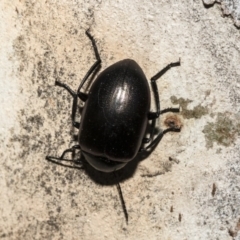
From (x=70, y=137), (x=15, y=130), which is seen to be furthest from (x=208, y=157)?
(x=15, y=130)

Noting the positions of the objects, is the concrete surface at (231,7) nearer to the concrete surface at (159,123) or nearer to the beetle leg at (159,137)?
the concrete surface at (159,123)

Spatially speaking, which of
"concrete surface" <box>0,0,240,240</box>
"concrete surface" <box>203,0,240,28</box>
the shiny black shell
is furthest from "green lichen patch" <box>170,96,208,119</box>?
"concrete surface" <box>203,0,240,28</box>

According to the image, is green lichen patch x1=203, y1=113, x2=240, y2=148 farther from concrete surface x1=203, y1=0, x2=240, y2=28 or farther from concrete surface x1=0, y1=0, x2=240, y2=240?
concrete surface x1=203, y1=0, x2=240, y2=28

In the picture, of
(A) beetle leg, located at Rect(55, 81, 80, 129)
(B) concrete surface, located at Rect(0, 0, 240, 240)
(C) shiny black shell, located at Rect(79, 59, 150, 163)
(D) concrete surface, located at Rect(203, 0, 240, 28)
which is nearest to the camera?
(C) shiny black shell, located at Rect(79, 59, 150, 163)

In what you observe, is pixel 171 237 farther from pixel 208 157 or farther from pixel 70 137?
pixel 70 137

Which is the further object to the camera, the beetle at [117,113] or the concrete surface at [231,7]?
the concrete surface at [231,7]

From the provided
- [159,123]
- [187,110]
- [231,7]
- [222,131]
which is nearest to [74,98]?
[159,123]

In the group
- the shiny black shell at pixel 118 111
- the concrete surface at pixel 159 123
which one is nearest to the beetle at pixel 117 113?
the shiny black shell at pixel 118 111
